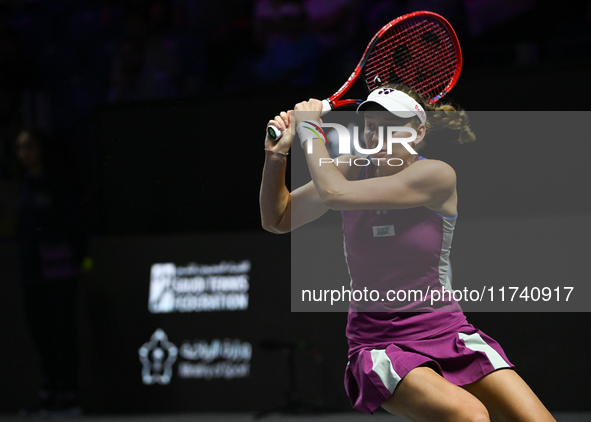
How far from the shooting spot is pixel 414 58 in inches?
110

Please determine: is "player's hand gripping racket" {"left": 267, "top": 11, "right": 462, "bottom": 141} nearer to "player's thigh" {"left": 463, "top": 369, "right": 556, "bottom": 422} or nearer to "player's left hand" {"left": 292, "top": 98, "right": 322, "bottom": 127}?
"player's left hand" {"left": 292, "top": 98, "right": 322, "bottom": 127}

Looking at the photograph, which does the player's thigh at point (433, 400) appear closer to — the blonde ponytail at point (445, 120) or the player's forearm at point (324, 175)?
the player's forearm at point (324, 175)

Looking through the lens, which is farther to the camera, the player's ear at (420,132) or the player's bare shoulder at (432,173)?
the player's ear at (420,132)

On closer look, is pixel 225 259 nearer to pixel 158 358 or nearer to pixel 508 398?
pixel 158 358

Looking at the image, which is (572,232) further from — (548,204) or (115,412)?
(115,412)

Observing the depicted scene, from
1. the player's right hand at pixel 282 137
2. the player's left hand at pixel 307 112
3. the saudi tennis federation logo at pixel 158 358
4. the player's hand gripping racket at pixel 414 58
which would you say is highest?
the player's hand gripping racket at pixel 414 58

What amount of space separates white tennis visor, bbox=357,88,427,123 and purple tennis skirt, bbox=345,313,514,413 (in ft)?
2.29

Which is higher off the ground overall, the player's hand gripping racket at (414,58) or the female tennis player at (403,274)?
the player's hand gripping racket at (414,58)

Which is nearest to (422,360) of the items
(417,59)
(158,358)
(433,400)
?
(433,400)

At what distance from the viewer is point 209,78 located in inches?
226

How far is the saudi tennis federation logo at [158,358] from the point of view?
468cm

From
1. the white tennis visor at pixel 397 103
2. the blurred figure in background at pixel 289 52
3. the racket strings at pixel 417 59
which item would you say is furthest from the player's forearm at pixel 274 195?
the blurred figure in background at pixel 289 52

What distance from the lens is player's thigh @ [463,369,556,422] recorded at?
81.7 inches

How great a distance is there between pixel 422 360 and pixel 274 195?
2.51 ft
